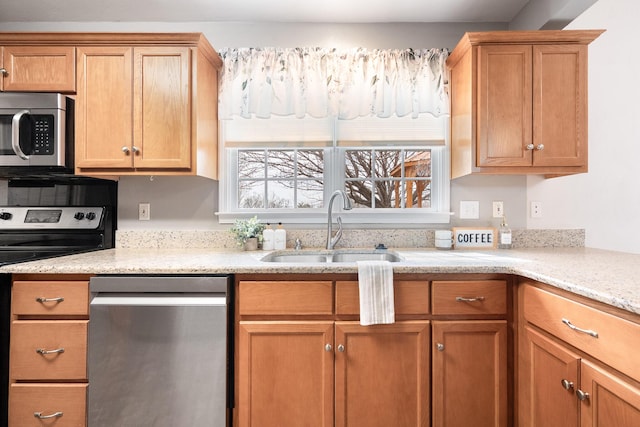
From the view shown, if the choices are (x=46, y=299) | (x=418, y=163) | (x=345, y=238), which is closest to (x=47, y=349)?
(x=46, y=299)

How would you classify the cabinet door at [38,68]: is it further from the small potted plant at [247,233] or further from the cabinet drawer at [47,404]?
the cabinet drawer at [47,404]

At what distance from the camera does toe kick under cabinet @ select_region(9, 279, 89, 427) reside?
156 cm

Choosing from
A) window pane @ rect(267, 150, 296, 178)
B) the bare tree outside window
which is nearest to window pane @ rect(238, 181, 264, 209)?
the bare tree outside window

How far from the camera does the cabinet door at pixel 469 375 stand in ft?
5.21

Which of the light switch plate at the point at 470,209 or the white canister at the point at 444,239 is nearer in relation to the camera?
the white canister at the point at 444,239

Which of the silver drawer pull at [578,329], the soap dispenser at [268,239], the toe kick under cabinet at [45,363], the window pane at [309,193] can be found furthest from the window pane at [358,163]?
the toe kick under cabinet at [45,363]

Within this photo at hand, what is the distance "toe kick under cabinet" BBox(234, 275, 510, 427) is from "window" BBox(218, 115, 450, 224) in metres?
0.84

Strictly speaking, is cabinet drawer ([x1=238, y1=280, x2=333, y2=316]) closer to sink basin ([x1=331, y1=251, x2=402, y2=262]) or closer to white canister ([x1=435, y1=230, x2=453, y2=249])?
sink basin ([x1=331, y1=251, x2=402, y2=262])

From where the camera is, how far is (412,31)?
238 centimetres

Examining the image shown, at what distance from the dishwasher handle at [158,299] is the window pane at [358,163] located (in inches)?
49.8

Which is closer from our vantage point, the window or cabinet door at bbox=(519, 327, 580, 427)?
cabinet door at bbox=(519, 327, 580, 427)

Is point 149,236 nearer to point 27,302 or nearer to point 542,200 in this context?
point 27,302

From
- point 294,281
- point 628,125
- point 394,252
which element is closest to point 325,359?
point 294,281

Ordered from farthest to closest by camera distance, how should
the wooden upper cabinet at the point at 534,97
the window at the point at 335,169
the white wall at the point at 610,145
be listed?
1. the window at the point at 335,169
2. the white wall at the point at 610,145
3. the wooden upper cabinet at the point at 534,97
